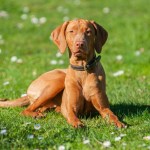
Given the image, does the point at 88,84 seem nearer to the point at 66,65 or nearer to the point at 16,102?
the point at 16,102

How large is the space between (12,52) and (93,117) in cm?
546

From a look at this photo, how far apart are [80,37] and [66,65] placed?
445cm

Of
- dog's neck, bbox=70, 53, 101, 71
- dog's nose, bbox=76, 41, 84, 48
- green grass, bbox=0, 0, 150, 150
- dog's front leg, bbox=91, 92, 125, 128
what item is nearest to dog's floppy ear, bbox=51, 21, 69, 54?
dog's neck, bbox=70, 53, 101, 71

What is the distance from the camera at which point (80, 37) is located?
681cm

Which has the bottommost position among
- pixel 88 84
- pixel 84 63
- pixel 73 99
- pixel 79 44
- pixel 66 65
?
pixel 66 65

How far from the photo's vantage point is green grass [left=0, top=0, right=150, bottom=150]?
19.6 feet

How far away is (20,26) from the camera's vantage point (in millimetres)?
15125

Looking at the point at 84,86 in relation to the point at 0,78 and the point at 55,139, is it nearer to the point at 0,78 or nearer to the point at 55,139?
the point at 55,139

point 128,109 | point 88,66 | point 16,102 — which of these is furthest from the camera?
point 16,102

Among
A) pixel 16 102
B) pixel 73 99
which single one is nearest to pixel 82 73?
pixel 73 99

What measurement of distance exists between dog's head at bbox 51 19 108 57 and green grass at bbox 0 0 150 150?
85cm

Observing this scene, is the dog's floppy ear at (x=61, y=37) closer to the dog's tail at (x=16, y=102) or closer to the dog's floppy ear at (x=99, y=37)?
the dog's floppy ear at (x=99, y=37)

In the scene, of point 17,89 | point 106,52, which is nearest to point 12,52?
point 106,52

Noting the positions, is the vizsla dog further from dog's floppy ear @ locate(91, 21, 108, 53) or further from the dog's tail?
the dog's tail
